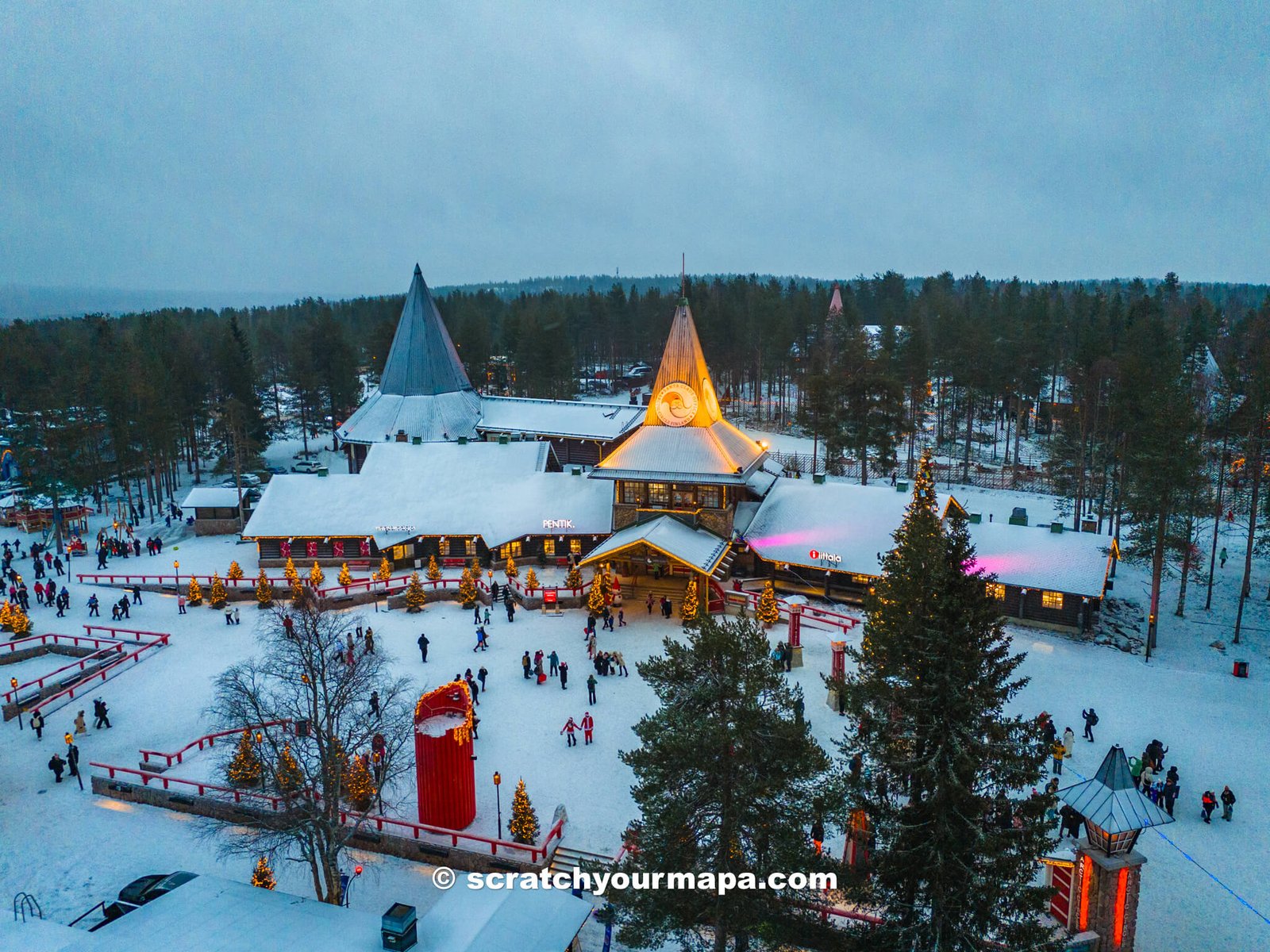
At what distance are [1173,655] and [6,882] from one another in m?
35.7

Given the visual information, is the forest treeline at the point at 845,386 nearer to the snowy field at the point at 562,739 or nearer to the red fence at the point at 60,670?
the snowy field at the point at 562,739

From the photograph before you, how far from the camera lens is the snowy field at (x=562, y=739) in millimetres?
17453

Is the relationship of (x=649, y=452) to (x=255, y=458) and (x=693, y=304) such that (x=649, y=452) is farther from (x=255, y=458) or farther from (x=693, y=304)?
(x=693, y=304)

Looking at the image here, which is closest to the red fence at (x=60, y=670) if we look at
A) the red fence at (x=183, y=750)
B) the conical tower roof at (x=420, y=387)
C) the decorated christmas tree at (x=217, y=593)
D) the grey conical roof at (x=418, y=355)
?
the decorated christmas tree at (x=217, y=593)

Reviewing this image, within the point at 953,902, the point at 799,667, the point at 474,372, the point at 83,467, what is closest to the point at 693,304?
the point at 474,372

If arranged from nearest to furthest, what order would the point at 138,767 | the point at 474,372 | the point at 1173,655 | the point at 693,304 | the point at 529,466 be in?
the point at 138,767
the point at 1173,655
the point at 529,466
the point at 474,372
the point at 693,304

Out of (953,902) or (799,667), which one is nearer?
(953,902)

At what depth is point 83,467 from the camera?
145 ft

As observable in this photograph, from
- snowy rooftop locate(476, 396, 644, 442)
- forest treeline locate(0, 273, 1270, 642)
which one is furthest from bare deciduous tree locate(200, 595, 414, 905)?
snowy rooftop locate(476, 396, 644, 442)

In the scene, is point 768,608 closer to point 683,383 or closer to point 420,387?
point 683,383

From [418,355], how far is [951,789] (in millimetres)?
49818

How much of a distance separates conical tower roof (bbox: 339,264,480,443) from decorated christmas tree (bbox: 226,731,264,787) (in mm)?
33976

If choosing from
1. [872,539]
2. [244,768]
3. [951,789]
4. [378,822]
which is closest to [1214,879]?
[951,789]

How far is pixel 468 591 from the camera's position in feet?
108
